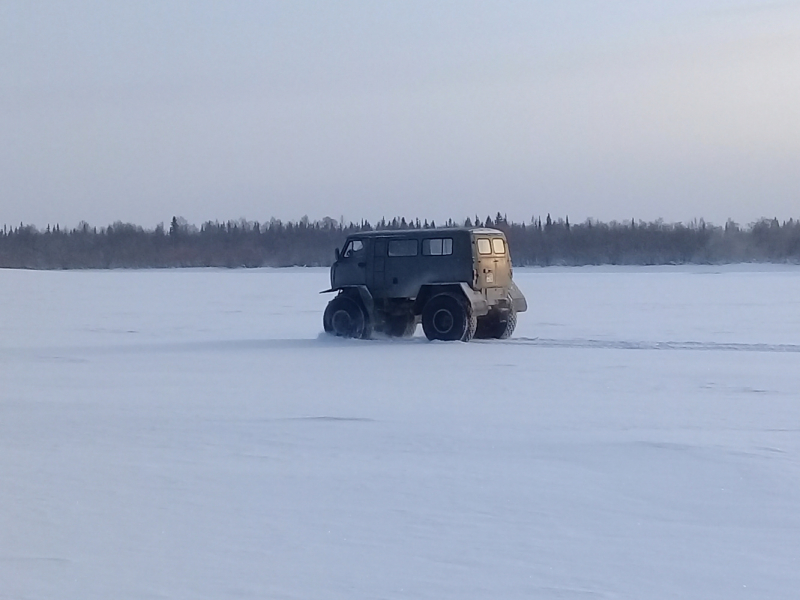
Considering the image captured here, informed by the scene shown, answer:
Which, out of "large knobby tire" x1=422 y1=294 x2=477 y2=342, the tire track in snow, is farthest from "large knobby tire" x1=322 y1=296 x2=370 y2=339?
the tire track in snow

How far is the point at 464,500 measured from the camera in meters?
6.71

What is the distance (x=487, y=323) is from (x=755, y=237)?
7780 cm

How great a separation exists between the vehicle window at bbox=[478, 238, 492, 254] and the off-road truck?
17 millimetres

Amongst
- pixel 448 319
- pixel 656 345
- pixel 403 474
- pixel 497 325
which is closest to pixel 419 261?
pixel 448 319

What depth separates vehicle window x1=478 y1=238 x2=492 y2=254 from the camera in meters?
18.2

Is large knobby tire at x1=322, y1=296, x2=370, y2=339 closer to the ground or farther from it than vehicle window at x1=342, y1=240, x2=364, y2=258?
closer to the ground

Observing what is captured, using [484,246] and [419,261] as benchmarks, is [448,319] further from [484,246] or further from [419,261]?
[484,246]

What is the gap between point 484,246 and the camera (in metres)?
18.3

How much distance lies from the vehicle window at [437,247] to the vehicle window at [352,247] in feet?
3.82

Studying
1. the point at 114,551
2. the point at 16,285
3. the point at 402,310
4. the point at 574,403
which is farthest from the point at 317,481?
the point at 16,285

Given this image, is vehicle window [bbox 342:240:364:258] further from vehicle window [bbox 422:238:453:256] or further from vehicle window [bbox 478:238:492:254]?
vehicle window [bbox 478:238:492:254]

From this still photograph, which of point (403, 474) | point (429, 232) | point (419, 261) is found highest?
point (429, 232)

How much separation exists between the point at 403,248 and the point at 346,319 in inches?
63.5

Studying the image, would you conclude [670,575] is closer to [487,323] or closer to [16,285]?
[487,323]
